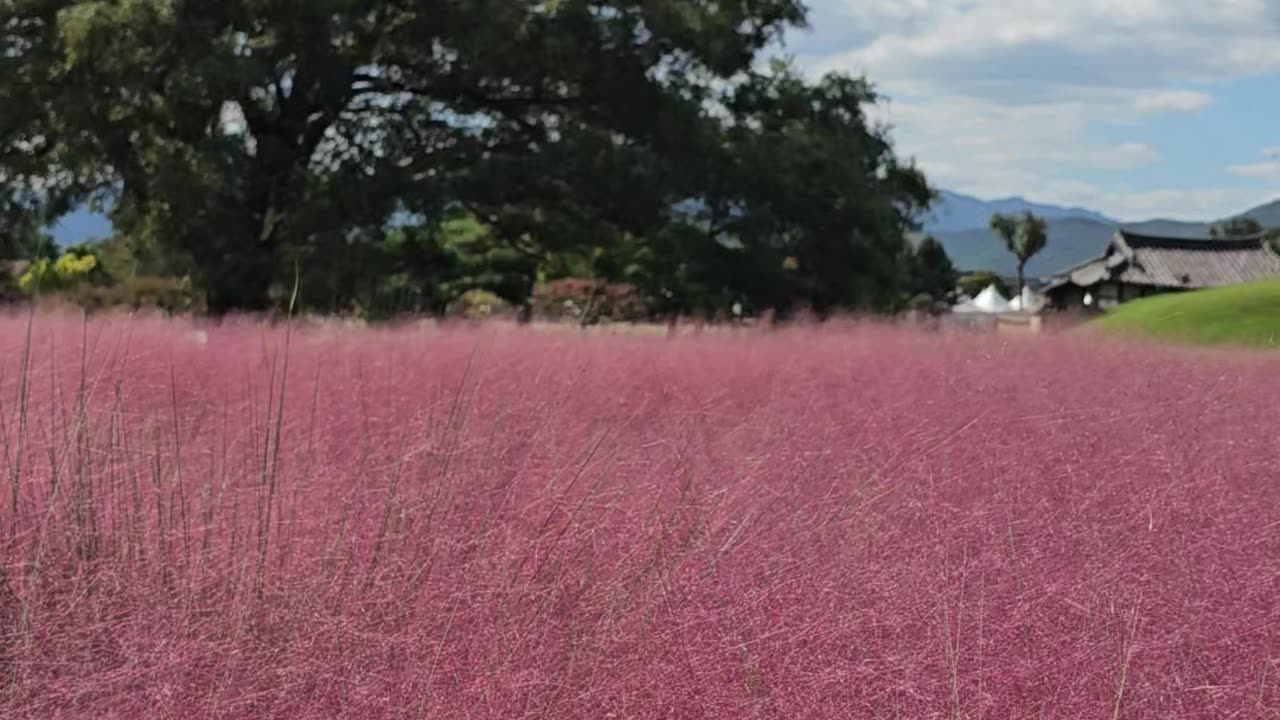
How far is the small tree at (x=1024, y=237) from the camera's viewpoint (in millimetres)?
60438

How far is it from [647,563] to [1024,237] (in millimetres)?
62096

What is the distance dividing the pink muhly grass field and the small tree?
57.7 meters

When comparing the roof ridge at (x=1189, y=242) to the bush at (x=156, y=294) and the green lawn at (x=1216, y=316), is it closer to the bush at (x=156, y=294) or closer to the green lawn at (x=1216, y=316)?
the green lawn at (x=1216, y=316)

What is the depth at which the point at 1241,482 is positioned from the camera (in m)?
2.87

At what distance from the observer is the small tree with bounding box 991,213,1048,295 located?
60.4m

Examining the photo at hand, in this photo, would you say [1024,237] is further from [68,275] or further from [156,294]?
[156,294]

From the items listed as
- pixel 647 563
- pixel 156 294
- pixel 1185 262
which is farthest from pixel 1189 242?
pixel 647 563

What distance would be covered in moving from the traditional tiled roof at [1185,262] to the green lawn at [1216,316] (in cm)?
2843

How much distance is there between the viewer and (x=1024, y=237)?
201 ft

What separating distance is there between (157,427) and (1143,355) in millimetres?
3732

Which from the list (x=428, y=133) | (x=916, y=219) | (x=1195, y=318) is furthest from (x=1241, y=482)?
(x=916, y=219)

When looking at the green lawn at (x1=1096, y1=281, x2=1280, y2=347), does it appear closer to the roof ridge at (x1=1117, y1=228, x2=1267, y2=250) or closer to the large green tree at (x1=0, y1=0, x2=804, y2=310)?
the large green tree at (x1=0, y1=0, x2=804, y2=310)

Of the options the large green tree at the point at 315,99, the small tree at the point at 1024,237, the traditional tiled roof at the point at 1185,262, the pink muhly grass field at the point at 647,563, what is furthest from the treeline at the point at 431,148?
the small tree at the point at 1024,237

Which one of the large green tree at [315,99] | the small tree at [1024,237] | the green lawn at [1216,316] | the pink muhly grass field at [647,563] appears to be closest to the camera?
the pink muhly grass field at [647,563]
